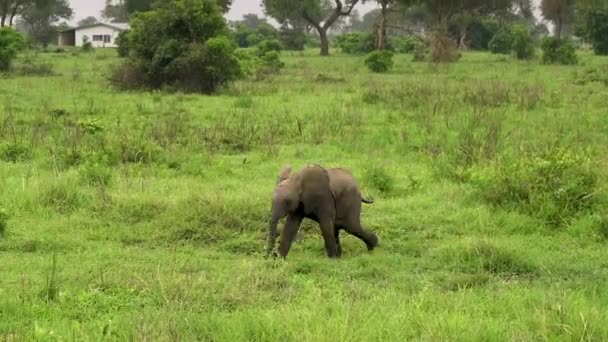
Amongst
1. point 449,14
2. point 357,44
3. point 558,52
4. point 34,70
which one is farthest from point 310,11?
point 34,70

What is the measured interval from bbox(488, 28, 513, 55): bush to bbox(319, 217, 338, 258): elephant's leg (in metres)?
43.3

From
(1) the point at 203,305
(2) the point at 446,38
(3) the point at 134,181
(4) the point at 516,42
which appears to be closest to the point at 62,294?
(1) the point at 203,305

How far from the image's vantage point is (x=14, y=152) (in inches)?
450

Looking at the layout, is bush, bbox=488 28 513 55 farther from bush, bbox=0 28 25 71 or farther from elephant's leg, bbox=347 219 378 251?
elephant's leg, bbox=347 219 378 251

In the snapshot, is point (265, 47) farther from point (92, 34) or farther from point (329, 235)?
point (92, 34)

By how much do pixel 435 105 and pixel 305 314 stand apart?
1232 cm

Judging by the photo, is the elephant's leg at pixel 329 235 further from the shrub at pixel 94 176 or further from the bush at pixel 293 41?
the bush at pixel 293 41

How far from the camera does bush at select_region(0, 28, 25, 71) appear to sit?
85.3ft

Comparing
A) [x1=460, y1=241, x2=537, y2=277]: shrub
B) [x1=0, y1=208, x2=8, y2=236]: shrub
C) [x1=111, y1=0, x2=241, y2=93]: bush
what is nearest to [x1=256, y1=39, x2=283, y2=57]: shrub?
[x1=111, y1=0, x2=241, y2=93]: bush

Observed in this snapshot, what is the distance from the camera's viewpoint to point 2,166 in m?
10.7

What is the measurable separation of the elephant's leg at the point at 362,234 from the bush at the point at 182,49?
14.6 meters

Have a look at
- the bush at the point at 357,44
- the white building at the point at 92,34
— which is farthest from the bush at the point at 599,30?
the white building at the point at 92,34

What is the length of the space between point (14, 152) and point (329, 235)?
650 cm

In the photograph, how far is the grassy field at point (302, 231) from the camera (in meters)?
4.73
